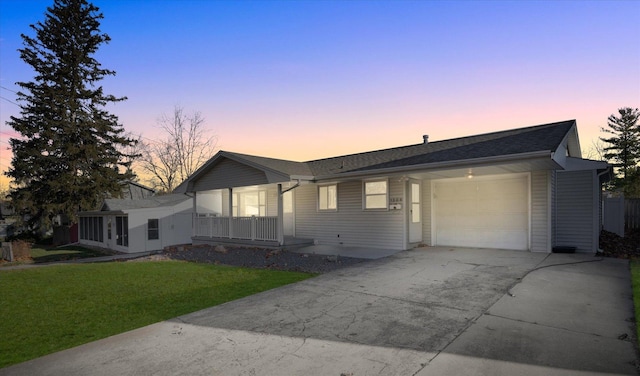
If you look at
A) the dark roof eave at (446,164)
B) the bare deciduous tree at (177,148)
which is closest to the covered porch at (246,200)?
the dark roof eave at (446,164)

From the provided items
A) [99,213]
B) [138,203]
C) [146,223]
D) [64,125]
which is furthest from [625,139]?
[64,125]

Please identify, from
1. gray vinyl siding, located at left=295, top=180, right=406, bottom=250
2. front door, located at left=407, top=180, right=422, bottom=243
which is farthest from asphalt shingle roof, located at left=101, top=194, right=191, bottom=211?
front door, located at left=407, top=180, right=422, bottom=243

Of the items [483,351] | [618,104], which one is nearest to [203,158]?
[483,351]

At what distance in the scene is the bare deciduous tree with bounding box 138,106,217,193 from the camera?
36.6 m

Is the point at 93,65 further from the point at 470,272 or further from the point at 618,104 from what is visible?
the point at 618,104

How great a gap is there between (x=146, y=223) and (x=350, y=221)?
11050 mm

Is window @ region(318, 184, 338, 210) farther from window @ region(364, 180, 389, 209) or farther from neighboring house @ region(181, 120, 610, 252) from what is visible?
window @ region(364, 180, 389, 209)

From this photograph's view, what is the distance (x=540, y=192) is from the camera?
33.6 feet

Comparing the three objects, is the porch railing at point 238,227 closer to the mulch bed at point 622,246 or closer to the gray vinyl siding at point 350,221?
the gray vinyl siding at point 350,221

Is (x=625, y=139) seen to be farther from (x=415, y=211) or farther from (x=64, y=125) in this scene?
(x=64, y=125)

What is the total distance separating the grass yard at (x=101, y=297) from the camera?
183 inches

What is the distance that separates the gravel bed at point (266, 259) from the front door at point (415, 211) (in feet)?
9.34

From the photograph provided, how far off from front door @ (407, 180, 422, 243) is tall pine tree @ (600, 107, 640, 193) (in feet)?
97.9

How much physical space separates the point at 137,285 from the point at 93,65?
92.0ft
